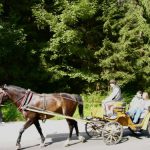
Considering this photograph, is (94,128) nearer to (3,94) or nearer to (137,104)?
(137,104)

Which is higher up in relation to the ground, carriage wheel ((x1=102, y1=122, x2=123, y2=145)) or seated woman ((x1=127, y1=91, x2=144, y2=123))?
seated woman ((x1=127, y1=91, x2=144, y2=123))

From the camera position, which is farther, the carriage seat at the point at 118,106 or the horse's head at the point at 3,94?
the carriage seat at the point at 118,106

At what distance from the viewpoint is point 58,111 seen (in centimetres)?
1445

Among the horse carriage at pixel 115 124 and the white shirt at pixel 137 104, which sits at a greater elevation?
the white shirt at pixel 137 104

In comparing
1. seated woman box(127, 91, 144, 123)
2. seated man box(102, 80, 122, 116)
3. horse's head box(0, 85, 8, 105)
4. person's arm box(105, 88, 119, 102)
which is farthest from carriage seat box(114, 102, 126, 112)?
horse's head box(0, 85, 8, 105)

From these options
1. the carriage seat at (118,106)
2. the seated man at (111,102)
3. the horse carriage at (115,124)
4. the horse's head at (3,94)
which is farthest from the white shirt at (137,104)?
the horse's head at (3,94)

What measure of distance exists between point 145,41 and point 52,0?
6054 mm

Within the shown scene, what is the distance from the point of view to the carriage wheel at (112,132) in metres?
13.9

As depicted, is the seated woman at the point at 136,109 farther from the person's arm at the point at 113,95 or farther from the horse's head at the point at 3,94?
the horse's head at the point at 3,94

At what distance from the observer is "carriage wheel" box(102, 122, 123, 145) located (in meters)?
13.9

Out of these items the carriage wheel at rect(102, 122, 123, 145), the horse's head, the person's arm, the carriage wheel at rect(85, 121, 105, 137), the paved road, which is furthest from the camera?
the carriage wheel at rect(85, 121, 105, 137)

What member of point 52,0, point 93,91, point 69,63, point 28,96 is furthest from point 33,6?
point 28,96

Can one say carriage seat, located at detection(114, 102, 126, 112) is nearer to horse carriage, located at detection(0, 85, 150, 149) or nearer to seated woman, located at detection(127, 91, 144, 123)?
horse carriage, located at detection(0, 85, 150, 149)

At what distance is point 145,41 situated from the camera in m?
27.0
